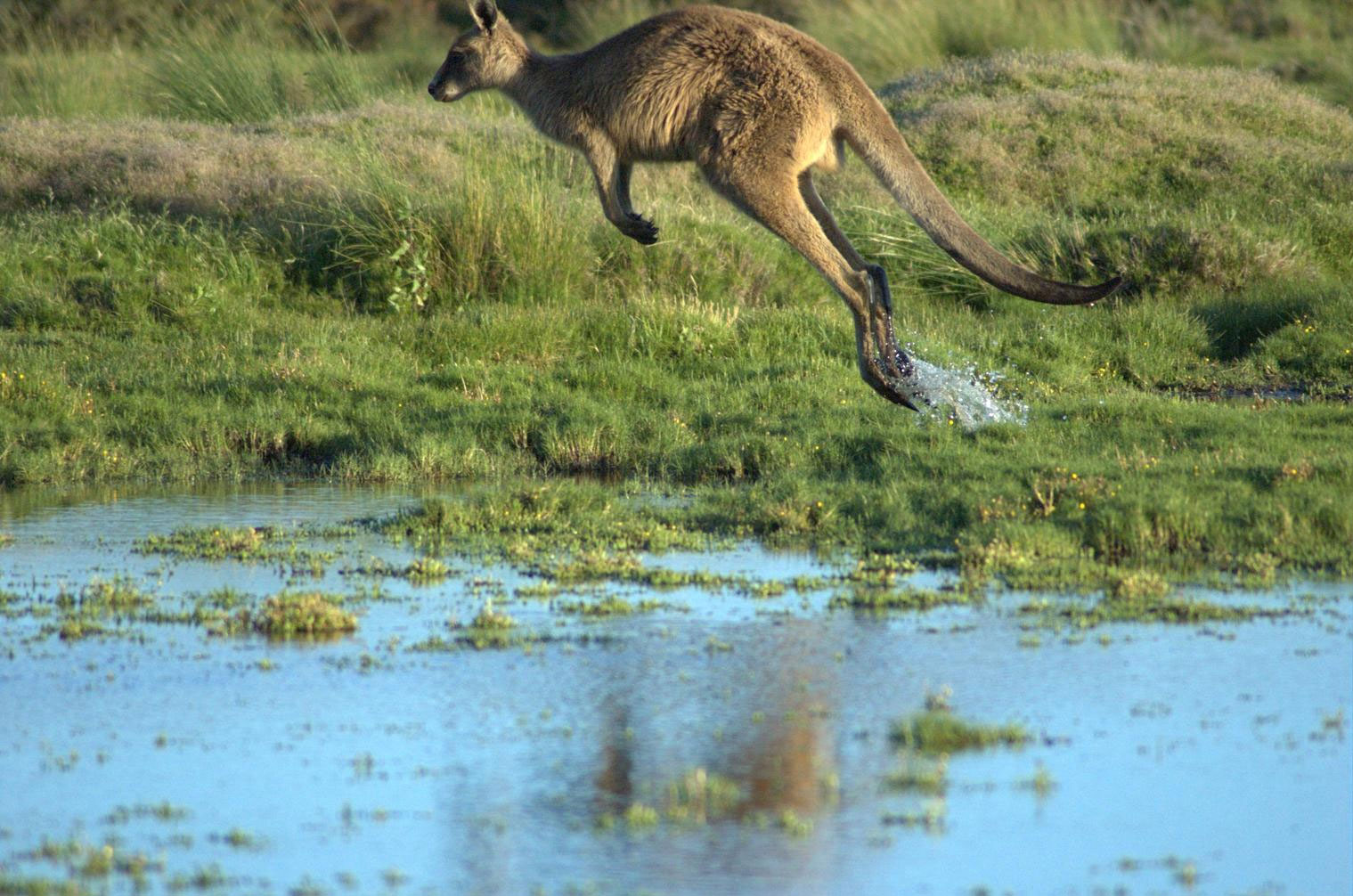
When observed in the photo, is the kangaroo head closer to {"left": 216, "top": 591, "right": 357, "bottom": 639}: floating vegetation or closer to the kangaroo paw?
the kangaroo paw

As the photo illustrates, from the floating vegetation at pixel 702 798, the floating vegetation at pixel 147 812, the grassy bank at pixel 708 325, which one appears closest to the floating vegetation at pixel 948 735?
the floating vegetation at pixel 702 798

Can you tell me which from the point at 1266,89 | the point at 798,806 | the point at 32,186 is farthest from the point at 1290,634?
the point at 1266,89

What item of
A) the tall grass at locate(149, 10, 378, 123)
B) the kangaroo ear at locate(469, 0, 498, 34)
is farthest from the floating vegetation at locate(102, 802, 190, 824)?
the tall grass at locate(149, 10, 378, 123)

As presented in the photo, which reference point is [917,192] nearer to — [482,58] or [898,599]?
[482,58]

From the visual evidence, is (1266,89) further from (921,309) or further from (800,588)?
(800,588)

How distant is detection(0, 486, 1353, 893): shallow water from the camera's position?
4.82 m

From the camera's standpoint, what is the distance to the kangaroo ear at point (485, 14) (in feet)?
33.9

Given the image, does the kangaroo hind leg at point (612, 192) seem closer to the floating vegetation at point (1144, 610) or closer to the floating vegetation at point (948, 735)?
the floating vegetation at point (1144, 610)

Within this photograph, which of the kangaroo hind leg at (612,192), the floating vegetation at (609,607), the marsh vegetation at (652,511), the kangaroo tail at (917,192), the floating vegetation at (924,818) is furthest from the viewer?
the kangaroo hind leg at (612,192)

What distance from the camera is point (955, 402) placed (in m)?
10.9

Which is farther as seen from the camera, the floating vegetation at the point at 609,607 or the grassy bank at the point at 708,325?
the grassy bank at the point at 708,325

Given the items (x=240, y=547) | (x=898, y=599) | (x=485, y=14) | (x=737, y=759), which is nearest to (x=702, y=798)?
(x=737, y=759)

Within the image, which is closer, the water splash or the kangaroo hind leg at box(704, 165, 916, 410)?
the kangaroo hind leg at box(704, 165, 916, 410)

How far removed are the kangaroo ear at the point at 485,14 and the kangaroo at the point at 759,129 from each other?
2.16 ft
